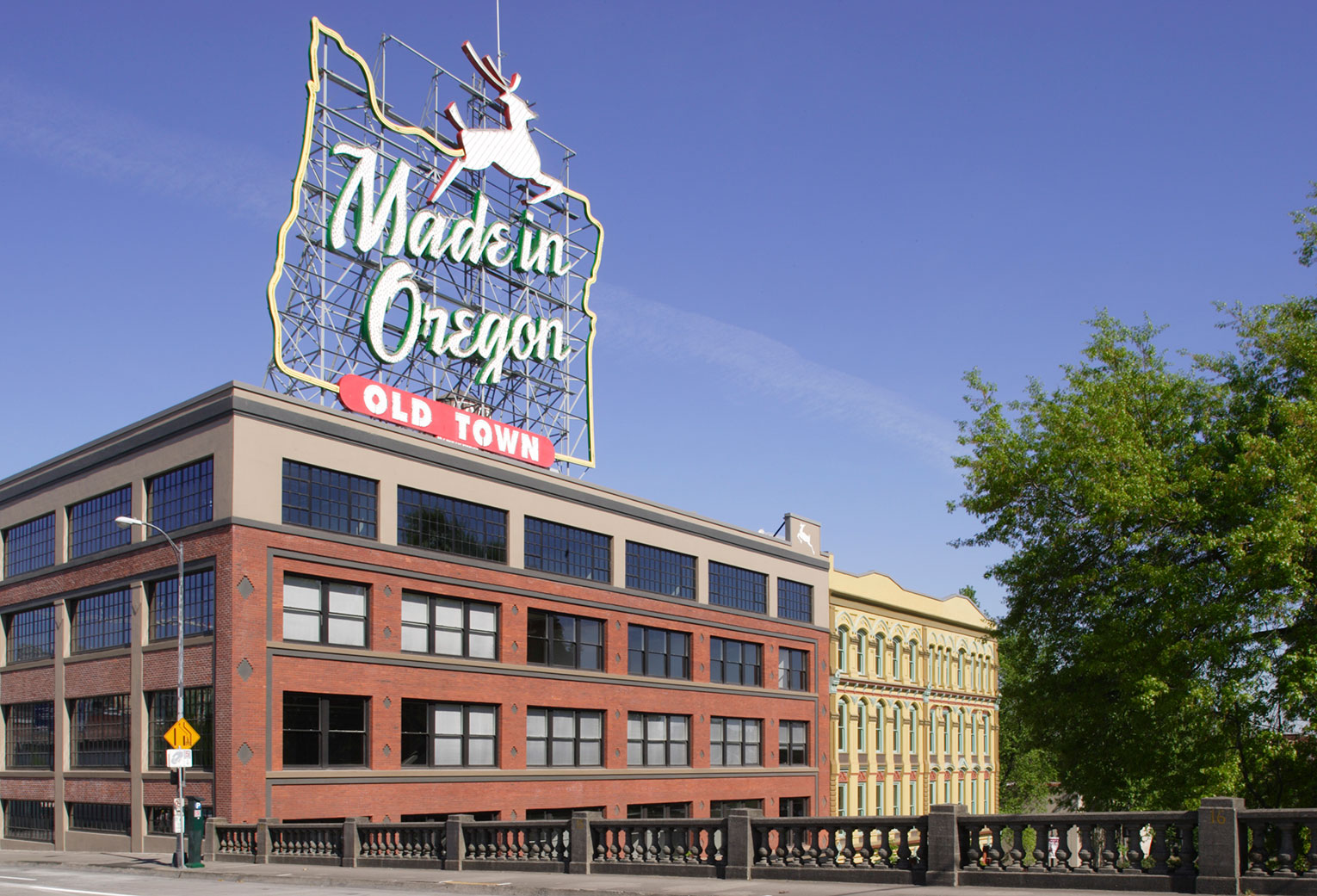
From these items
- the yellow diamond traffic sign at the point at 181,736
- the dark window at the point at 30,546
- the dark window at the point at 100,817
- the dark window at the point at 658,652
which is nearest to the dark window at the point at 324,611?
the yellow diamond traffic sign at the point at 181,736

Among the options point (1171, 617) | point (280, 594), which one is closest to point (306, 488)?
point (280, 594)

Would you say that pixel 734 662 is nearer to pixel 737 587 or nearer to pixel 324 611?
pixel 737 587

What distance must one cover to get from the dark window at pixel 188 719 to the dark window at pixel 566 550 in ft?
47.1

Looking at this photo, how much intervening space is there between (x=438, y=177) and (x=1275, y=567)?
36.8 metres

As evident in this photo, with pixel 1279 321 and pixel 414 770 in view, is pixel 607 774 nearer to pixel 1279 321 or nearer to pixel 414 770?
pixel 414 770

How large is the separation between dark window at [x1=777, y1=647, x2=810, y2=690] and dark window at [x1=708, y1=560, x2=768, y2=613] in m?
3.10

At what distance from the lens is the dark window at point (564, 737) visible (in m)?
48.7

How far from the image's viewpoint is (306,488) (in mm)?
40625

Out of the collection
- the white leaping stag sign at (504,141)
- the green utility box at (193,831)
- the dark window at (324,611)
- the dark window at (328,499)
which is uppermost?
the white leaping stag sign at (504,141)

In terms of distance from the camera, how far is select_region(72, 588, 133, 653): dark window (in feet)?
138

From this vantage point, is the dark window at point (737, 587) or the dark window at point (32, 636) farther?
the dark window at point (737, 587)

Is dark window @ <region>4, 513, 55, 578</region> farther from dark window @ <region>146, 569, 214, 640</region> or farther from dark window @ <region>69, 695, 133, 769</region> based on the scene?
dark window @ <region>146, 569, 214, 640</region>

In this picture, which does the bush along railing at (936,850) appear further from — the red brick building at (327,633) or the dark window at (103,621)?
the dark window at (103,621)

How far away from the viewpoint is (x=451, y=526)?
1800 inches
